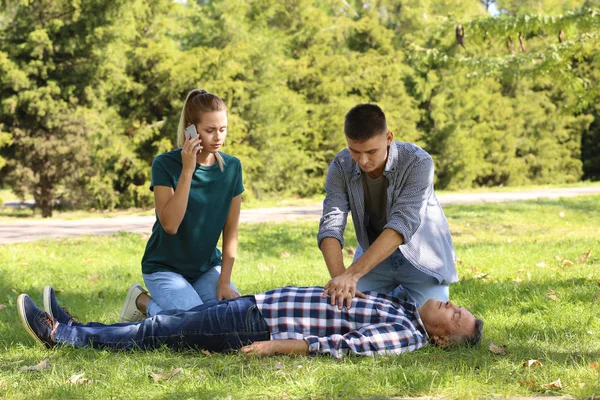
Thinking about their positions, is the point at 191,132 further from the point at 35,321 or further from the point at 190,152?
the point at 35,321

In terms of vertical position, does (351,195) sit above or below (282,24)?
below

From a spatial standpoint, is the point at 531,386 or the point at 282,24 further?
the point at 282,24

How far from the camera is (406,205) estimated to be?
4.58 meters

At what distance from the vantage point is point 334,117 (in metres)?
22.4

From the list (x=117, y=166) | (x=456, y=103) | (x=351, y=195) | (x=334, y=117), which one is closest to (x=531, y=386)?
(x=351, y=195)

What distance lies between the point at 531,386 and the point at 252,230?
8370 mm

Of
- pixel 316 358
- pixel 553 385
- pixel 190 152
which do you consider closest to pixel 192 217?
pixel 190 152

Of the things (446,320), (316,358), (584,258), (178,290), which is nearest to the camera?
(316,358)

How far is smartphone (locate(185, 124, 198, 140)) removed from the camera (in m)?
4.81

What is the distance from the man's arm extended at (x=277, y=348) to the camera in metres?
4.10

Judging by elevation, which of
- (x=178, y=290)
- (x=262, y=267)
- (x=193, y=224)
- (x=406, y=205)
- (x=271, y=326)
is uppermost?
(x=406, y=205)

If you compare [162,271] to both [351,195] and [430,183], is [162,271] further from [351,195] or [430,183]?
[430,183]

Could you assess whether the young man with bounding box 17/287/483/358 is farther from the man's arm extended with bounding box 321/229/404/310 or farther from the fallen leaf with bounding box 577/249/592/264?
the fallen leaf with bounding box 577/249/592/264

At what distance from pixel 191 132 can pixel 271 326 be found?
141cm
